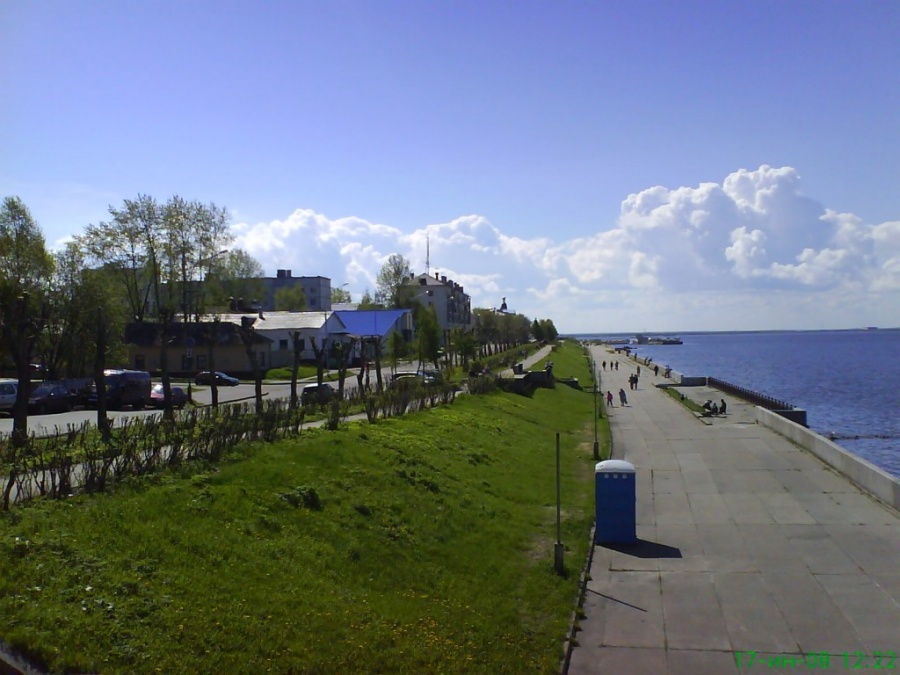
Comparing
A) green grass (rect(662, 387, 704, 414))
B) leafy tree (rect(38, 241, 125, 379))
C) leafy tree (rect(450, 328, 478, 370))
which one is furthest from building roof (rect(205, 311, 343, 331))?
green grass (rect(662, 387, 704, 414))

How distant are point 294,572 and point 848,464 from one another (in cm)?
1879

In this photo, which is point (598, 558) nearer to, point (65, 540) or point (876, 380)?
point (65, 540)

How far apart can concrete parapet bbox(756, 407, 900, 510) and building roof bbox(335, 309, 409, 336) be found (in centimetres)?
4074

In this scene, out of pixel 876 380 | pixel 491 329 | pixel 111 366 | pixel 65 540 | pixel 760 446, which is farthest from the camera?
pixel 491 329

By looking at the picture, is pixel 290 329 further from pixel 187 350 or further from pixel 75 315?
pixel 75 315

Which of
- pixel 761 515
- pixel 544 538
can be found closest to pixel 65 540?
pixel 544 538

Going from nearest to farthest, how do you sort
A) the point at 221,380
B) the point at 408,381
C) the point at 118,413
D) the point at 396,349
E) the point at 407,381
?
the point at 407,381 → the point at 408,381 → the point at 118,413 → the point at 221,380 → the point at 396,349

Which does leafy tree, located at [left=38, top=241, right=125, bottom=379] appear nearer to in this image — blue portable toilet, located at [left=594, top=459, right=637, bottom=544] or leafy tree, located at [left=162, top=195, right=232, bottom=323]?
leafy tree, located at [left=162, top=195, right=232, bottom=323]

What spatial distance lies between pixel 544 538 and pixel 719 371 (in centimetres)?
10433

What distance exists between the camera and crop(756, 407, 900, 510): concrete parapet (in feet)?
61.9

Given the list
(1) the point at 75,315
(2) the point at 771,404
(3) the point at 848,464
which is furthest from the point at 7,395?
(2) the point at 771,404

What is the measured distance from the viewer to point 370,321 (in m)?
70.2

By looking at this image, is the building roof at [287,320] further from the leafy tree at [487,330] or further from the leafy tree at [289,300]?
Answer: the leafy tree at [289,300]

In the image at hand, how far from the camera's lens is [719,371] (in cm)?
11262
